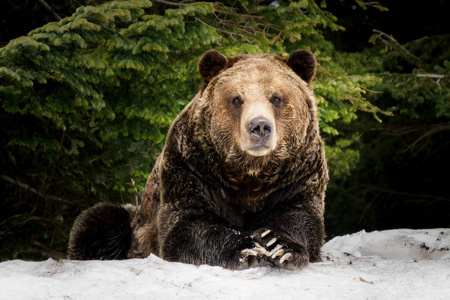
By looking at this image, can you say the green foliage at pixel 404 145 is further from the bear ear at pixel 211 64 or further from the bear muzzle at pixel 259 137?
the bear muzzle at pixel 259 137

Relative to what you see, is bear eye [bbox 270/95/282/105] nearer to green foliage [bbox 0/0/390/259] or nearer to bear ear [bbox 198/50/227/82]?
bear ear [bbox 198/50/227/82]

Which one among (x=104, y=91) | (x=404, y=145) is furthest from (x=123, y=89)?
(x=404, y=145)

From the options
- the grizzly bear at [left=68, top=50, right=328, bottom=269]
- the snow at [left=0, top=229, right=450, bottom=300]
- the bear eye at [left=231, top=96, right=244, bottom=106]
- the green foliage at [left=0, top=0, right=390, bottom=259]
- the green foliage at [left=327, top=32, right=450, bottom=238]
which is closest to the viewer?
the snow at [left=0, top=229, right=450, bottom=300]

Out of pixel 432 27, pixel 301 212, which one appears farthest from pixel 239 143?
pixel 432 27

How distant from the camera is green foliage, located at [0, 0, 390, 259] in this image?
4262 mm

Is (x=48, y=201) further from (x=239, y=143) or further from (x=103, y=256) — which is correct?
(x=239, y=143)

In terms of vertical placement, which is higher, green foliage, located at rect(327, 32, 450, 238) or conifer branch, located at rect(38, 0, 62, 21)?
conifer branch, located at rect(38, 0, 62, 21)

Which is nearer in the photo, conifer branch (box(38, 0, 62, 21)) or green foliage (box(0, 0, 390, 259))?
green foliage (box(0, 0, 390, 259))

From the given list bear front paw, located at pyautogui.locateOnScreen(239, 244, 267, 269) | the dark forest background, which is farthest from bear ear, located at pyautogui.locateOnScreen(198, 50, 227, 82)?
bear front paw, located at pyautogui.locateOnScreen(239, 244, 267, 269)

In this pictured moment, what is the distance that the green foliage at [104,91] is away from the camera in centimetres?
426

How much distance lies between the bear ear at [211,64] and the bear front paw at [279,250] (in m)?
1.36

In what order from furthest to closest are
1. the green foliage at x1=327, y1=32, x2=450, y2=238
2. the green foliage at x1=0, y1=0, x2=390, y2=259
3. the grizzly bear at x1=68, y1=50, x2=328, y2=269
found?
the green foliage at x1=327, y1=32, x2=450, y2=238 → the green foliage at x1=0, y1=0, x2=390, y2=259 → the grizzly bear at x1=68, y1=50, x2=328, y2=269

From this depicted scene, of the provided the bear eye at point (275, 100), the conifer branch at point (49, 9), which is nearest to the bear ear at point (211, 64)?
the bear eye at point (275, 100)

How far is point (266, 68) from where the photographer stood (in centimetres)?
388
